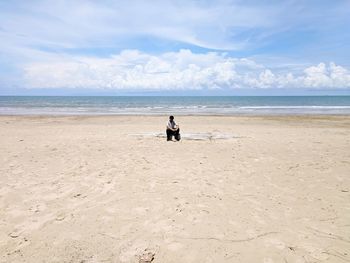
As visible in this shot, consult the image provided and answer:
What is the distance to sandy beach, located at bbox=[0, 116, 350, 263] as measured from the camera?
12.7 ft

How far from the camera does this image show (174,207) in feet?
17.2

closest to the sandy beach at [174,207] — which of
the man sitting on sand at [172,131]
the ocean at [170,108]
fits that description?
the man sitting on sand at [172,131]

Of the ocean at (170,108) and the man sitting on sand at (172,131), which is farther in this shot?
the ocean at (170,108)

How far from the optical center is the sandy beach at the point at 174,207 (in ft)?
12.7

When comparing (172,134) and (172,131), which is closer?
(172,131)

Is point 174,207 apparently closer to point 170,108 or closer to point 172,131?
point 172,131

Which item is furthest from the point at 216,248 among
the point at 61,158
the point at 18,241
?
the point at 61,158

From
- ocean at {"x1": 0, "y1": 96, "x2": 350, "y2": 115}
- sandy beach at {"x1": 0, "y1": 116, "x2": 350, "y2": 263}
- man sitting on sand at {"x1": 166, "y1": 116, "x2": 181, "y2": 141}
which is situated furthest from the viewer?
ocean at {"x1": 0, "y1": 96, "x2": 350, "y2": 115}

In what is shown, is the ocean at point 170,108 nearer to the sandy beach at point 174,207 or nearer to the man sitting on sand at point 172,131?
the man sitting on sand at point 172,131

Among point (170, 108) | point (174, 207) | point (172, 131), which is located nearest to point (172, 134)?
point (172, 131)

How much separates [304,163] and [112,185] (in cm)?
513

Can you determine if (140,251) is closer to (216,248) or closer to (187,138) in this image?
(216,248)

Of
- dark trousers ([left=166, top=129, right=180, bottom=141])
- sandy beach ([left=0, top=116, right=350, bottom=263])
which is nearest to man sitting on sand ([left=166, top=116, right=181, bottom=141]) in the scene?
dark trousers ([left=166, top=129, right=180, bottom=141])

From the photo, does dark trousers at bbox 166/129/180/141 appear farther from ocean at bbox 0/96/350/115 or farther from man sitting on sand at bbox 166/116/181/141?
ocean at bbox 0/96/350/115
